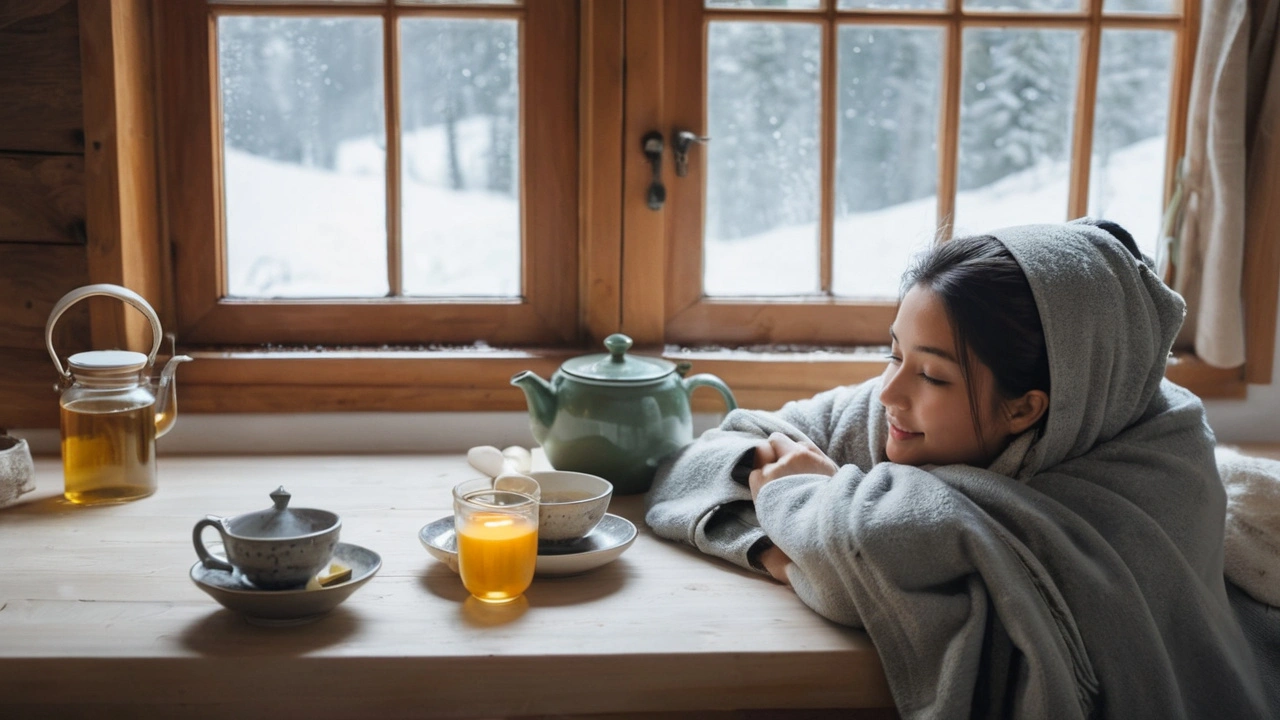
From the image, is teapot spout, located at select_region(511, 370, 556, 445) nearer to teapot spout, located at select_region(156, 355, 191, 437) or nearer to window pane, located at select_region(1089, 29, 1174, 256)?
teapot spout, located at select_region(156, 355, 191, 437)

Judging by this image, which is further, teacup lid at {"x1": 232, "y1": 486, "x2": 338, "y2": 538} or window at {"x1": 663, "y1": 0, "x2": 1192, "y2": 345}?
window at {"x1": 663, "y1": 0, "x2": 1192, "y2": 345}

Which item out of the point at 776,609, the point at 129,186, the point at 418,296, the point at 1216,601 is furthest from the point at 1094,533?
the point at 129,186

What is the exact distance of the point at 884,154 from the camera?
1.79m

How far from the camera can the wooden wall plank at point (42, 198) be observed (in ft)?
5.25

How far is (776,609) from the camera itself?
1.14 meters

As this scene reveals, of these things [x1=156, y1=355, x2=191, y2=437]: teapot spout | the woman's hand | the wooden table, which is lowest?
the wooden table

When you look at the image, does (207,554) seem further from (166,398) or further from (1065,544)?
(1065,544)

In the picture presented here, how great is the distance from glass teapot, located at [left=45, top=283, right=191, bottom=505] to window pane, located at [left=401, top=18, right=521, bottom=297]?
18.6 inches

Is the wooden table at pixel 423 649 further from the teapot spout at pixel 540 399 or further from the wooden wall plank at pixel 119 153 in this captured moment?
the wooden wall plank at pixel 119 153

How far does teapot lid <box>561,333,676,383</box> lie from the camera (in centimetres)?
147

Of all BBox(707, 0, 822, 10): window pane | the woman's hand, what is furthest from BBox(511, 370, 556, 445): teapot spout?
BBox(707, 0, 822, 10): window pane

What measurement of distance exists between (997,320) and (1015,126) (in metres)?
0.78

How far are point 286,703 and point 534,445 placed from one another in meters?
0.75

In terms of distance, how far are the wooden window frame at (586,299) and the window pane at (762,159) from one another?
0.10 m
